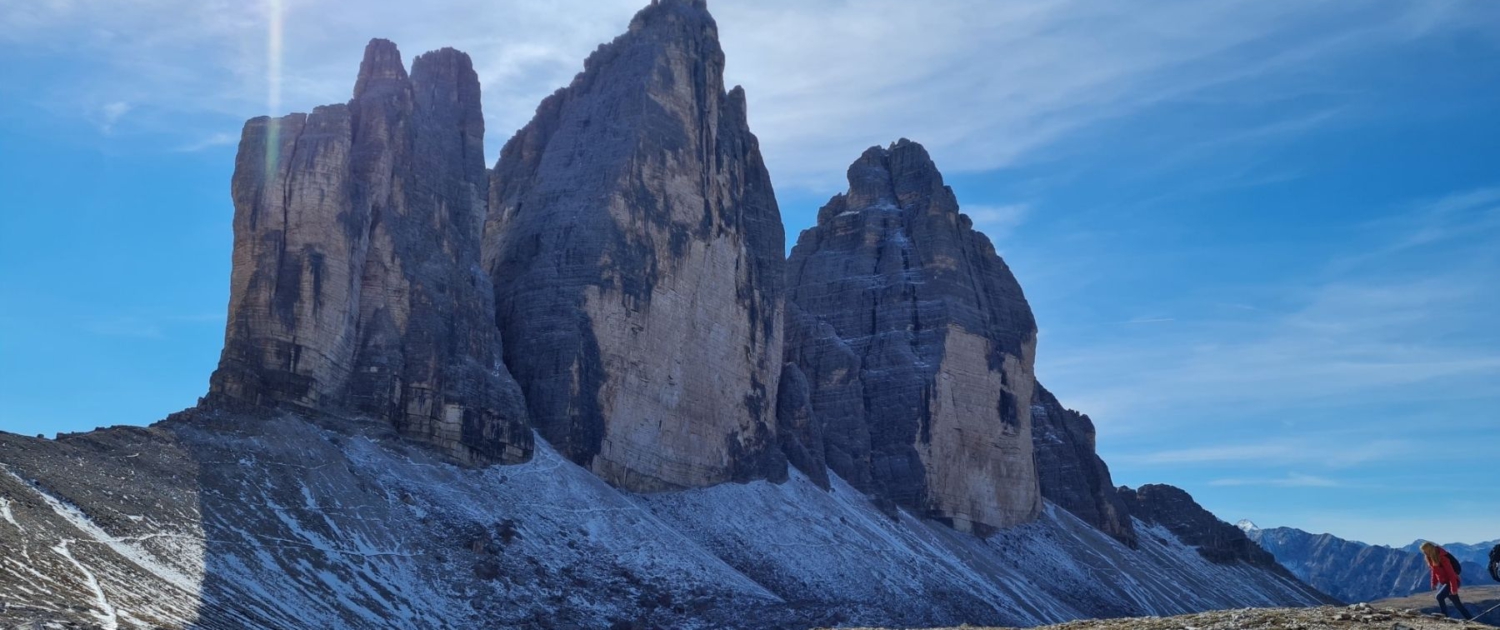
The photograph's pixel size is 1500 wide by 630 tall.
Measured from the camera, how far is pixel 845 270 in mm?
130375

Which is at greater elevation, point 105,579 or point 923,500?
point 923,500

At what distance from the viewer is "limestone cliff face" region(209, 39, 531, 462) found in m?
71.8

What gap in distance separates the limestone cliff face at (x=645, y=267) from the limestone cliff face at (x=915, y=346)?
13.9m

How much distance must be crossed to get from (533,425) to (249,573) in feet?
105

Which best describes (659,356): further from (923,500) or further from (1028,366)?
(1028,366)

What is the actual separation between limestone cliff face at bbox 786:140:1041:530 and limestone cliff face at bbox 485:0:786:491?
13857 millimetres

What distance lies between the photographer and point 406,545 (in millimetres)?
63188

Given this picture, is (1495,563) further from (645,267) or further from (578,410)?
(645,267)

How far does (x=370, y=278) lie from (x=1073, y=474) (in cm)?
7622

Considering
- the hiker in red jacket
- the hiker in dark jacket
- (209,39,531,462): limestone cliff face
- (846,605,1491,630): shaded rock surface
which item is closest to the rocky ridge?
(209,39,531,462): limestone cliff face

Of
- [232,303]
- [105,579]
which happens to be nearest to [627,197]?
[232,303]

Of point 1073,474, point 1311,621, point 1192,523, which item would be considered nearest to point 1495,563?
point 1311,621

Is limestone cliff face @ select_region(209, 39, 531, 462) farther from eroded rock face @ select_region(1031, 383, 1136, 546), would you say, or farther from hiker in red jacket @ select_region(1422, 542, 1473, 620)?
eroded rock face @ select_region(1031, 383, 1136, 546)

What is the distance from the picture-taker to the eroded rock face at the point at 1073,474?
134 metres
